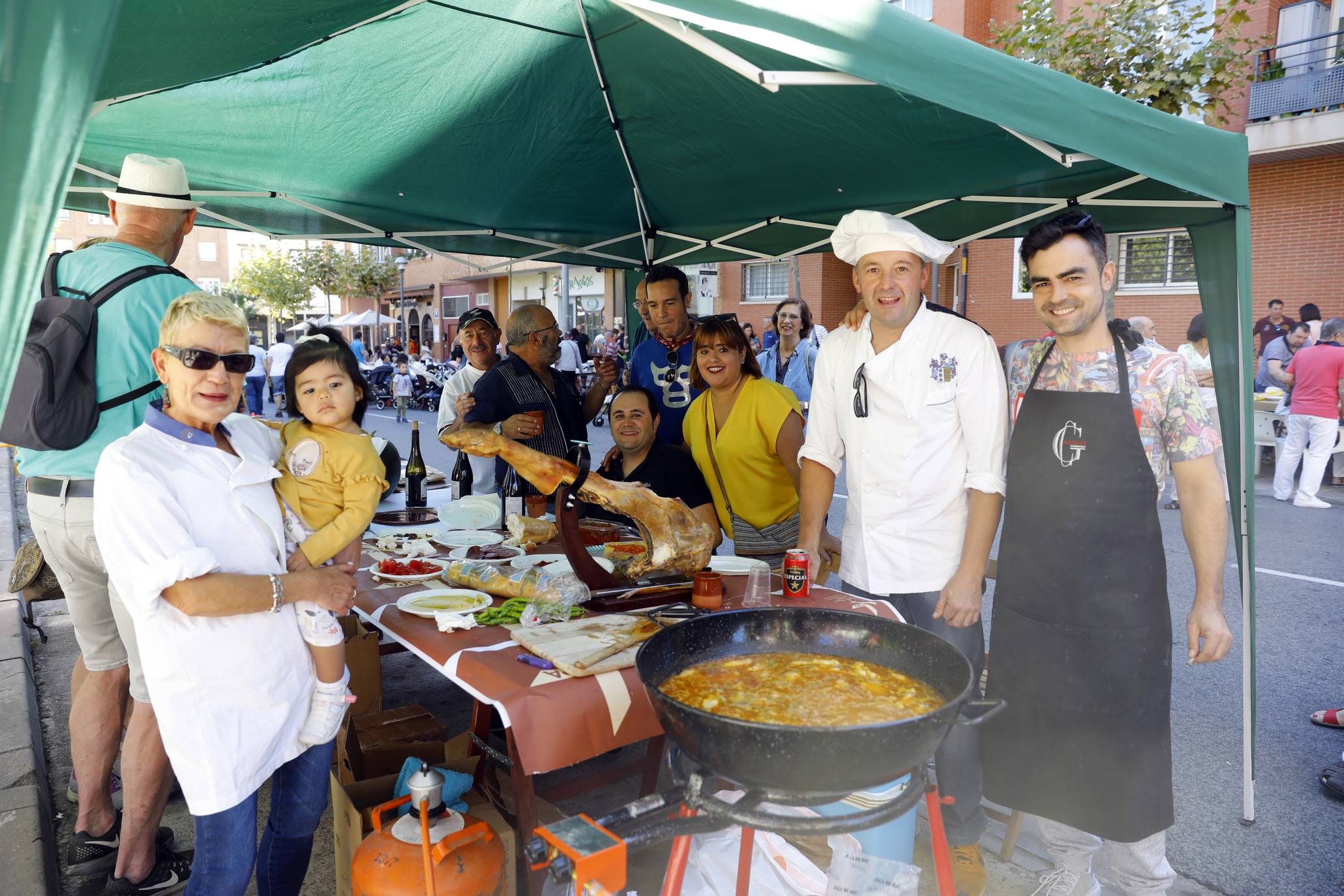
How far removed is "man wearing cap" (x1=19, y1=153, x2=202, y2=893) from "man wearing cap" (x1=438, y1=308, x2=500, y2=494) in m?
2.41

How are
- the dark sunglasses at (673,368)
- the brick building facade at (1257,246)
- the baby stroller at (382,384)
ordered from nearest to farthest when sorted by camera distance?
the dark sunglasses at (673,368)
the brick building facade at (1257,246)
the baby stroller at (382,384)

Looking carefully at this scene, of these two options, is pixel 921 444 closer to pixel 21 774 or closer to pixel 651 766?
pixel 651 766

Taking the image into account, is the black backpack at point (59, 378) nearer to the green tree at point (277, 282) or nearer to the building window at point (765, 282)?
the building window at point (765, 282)

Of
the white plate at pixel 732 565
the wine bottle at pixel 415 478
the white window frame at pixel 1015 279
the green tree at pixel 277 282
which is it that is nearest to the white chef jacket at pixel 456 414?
the wine bottle at pixel 415 478

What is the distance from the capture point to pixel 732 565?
3217 mm

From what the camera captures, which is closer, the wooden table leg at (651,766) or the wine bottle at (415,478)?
the wooden table leg at (651,766)

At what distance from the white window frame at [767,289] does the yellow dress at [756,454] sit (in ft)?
58.4

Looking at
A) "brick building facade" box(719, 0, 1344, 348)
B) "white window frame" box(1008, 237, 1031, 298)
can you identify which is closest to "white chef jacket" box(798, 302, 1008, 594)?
"brick building facade" box(719, 0, 1344, 348)

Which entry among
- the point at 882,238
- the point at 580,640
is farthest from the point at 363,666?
the point at 882,238

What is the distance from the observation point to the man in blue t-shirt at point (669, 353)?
183 inches

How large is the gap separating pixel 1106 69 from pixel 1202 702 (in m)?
9.00

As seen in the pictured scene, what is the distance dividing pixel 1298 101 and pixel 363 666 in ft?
56.3

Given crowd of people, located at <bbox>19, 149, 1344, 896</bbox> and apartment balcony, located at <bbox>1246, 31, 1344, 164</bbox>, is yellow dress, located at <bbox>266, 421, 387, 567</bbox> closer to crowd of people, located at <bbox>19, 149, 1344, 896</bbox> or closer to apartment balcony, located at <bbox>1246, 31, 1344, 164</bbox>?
crowd of people, located at <bbox>19, 149, 1344, 896</bbox>

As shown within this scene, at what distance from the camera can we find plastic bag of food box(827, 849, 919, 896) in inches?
71.1
